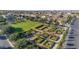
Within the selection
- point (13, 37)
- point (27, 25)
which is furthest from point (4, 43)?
point (27, 25)

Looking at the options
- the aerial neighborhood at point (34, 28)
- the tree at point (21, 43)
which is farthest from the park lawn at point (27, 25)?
the tree at point (21, 43)

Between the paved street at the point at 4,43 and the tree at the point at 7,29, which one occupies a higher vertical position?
the tree at the point at 7,29

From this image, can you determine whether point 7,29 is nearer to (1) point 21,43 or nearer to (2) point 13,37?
(2) point 13,37

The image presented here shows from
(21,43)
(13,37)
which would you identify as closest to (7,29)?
(13,37)

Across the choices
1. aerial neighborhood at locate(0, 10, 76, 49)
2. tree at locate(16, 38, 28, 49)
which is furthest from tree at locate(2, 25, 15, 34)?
tree at locate(16, 38, 28, 49)

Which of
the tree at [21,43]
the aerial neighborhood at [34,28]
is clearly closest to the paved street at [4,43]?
the aerial neighborhood at [34,28]

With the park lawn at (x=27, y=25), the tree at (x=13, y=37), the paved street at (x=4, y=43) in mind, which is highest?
the park lawn at (x=27, y=25)

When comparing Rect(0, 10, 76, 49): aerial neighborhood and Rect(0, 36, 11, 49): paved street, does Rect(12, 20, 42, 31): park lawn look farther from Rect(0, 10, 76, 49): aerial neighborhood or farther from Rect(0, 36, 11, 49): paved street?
Rect(0, 36, 11, 49): paved street

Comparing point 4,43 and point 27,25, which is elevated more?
point 27,25

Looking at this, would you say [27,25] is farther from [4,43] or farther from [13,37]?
[4,43]

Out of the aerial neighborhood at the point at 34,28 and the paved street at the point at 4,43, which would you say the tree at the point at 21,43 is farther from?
the paved street at the point at 4,43
